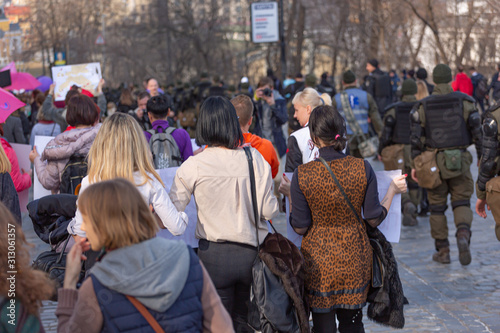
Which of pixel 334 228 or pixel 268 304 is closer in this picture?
pixel 268 304

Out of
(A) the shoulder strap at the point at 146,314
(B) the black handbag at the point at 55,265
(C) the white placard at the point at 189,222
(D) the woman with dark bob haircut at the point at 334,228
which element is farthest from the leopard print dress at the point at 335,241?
(A) the shoulder strap at the point at 146,314

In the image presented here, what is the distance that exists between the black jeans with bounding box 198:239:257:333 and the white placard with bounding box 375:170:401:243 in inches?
41.2

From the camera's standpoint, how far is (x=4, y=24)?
14664 mm

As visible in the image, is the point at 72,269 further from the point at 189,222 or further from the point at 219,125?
the point at 189,222

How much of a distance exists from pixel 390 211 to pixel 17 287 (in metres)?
2.78

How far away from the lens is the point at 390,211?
4.81 metres

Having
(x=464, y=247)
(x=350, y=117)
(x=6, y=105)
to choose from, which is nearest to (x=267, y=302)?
(x=6, y=105)

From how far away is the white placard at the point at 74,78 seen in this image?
10.3 m

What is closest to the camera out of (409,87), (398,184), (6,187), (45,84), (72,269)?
(72,269)

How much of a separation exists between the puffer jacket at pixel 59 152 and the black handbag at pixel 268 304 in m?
2.32

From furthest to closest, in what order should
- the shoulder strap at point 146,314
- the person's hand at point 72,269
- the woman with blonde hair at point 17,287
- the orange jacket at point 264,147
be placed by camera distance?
the orange jacket at point 264,147
the person's hand at point 72,269
the shoulder strap at point 146,314
the woman with blonde hair at point 17,287

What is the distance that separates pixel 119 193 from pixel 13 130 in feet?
28.3

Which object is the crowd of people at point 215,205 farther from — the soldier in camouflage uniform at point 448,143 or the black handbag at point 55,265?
the black handbag at point 55,265

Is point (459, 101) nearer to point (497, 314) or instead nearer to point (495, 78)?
point (497, 314)
